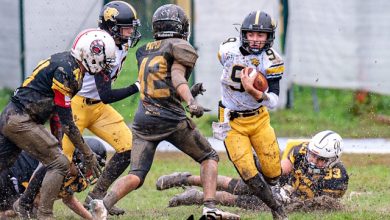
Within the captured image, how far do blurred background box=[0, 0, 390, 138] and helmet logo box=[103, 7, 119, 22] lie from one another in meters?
5.16

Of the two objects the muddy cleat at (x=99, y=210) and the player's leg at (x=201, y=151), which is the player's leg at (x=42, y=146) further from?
the player's leg at (x=201, y=151)

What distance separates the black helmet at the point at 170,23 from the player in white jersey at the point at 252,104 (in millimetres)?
565

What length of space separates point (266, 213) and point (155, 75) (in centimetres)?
181

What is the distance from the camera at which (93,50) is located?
8.20m

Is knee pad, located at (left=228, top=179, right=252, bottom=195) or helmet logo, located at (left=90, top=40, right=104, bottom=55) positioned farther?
knee pad, located at (left=228, top=179, right=252, bottom=195)

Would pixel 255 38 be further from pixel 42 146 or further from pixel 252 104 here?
pixel 42 146

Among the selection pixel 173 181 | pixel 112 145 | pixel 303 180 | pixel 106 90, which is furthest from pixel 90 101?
pixel 303 180

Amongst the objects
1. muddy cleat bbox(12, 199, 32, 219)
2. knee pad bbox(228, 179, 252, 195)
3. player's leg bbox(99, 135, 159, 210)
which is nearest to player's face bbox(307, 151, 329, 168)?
knee pad bbox(228, 179, 252, 195)

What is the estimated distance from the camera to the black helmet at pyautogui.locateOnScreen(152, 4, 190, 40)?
8469 mm

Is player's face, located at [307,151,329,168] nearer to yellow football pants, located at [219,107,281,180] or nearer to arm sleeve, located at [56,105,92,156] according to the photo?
yellow football pants, located at [219,107,281,180]

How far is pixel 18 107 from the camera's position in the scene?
8.42 metres

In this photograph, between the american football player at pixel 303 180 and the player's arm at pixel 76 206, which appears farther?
the american football player at pixel 303 180

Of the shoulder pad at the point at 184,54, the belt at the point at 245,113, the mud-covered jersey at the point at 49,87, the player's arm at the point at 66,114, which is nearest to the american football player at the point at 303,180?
the belt at the point at 245,113

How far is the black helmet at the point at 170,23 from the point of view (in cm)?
847
